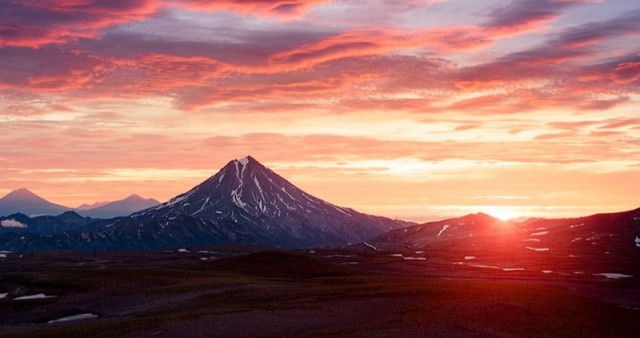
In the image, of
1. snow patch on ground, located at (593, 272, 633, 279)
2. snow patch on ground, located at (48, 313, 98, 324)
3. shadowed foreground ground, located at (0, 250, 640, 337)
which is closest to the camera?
shadowed foreground ground, located at (0, 250, 640, 337)

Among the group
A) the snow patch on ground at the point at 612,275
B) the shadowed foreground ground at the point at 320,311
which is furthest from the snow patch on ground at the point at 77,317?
the snow patch on ground at the point at 612,275

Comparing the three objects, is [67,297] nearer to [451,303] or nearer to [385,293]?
[385,293]

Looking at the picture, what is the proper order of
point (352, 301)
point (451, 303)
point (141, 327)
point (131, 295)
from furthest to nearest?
point (131, 295) → point (352, 301) → point (451, 303) → point (141, 327)

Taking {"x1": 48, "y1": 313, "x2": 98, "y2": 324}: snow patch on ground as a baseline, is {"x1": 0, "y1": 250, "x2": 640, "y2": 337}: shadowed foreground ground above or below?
above

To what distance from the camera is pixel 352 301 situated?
68938 millimetres

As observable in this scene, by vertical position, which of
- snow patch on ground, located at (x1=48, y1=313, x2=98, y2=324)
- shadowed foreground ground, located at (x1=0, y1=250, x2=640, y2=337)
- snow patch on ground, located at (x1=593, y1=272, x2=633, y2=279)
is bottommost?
snow patch on ground, located at (x1=48, y1=313, x2=98, y2=324)

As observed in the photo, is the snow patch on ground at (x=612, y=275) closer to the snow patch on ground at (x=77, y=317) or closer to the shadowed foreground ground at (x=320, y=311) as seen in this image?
the shadowed foreground ground at (x=320, y=311)

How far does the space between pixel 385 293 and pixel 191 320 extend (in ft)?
77.6

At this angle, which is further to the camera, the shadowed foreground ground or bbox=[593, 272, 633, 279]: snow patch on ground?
bbox=[593, 272, 633, 279]: snow patch on ground

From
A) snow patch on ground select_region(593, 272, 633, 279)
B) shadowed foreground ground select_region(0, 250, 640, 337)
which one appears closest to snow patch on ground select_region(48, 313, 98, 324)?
shadowed foreground ground select_region(0, 250, 640, 337)

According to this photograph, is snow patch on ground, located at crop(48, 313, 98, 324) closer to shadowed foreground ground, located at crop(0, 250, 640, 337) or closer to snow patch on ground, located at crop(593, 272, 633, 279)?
shadowed foreground ground, located at crop(0, 250, 640, 337)

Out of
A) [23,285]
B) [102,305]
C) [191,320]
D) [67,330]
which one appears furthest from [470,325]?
[23,285]

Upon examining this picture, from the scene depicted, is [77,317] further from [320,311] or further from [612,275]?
[612,275]

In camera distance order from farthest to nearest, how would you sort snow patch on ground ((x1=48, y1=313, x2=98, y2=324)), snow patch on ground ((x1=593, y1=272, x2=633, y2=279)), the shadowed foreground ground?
snow patch on ground ((x1=593, y1=272, x2=633, y2=279))
snow patch on ground ((x1=48, y1=313, x2=98, y2=324))
the shadowed foreground ground
